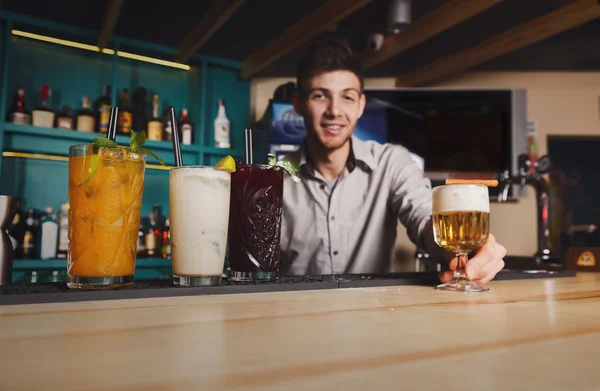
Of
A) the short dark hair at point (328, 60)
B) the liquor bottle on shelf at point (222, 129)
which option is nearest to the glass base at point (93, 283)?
the short dark hair at point (328, 60)

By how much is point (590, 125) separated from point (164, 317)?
3.97m

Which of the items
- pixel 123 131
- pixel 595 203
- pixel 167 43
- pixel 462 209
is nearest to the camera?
pixel 462 209

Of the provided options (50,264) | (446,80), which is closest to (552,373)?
(50,264)

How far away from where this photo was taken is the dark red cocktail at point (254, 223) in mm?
873

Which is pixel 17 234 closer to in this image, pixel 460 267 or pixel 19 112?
pixel 19 112

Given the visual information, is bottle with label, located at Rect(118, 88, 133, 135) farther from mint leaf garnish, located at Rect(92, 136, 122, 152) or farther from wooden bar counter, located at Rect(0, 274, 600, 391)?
wooden bar counter, located at Rect(0, 274, 600, 391)

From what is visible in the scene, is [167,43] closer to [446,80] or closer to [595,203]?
[446,80]

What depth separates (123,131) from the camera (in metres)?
3.08

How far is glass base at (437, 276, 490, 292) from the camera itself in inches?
33.9

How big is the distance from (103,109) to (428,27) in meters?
2.04

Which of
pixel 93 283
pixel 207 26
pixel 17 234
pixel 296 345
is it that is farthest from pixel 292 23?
pixel 296 345

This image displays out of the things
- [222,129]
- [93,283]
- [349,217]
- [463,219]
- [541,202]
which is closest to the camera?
[93,283]

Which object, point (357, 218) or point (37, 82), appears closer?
point (357, 218)

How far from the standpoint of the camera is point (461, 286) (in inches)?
34.7
